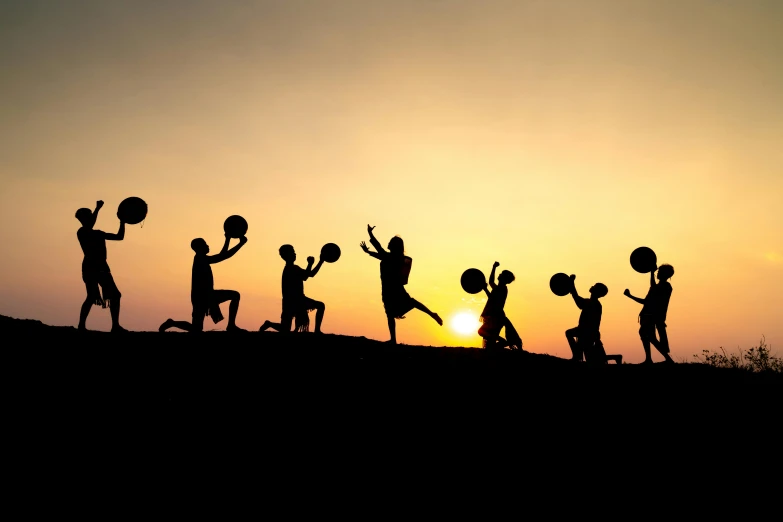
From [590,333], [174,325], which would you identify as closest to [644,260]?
[590,333]

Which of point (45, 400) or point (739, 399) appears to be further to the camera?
point (739, 399)

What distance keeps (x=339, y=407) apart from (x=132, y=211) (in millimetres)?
6485

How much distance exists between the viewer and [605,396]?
1019cm

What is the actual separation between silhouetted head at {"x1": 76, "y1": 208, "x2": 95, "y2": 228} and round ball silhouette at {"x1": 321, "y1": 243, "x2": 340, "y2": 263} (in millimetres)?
5201

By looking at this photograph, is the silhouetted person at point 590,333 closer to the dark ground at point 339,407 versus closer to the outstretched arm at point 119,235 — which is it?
the dark ground at point 339,407

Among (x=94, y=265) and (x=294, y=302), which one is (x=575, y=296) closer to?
(x=294, y=302)

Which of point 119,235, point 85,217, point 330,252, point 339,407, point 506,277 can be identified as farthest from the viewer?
point 330,252

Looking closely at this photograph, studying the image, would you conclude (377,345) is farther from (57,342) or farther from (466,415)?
(57,342)

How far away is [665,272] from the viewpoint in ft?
46.4

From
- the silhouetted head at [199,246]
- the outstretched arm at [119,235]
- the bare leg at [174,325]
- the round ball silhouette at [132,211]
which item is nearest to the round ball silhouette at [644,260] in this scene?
the silhouetted head at [199,246]

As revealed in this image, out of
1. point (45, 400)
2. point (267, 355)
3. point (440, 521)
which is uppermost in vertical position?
point (267, 355)

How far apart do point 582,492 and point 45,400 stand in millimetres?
7122

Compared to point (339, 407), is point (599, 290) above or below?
above

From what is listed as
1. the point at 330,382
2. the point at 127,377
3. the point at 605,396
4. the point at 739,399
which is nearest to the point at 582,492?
the point at 605,396
